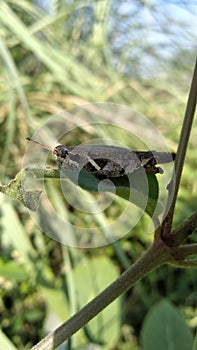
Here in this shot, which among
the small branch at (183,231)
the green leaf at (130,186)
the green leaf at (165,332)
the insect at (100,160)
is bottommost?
the green leaf at (165,332)

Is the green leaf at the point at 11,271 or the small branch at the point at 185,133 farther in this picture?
the green leaf at the point at 11,271

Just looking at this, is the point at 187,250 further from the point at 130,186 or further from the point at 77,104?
the point at 77,104

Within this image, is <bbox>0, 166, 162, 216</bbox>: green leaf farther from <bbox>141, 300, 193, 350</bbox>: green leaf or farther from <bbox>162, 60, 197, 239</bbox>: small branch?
<bbox>141, 300, 193, 350</bbox>: green leaf

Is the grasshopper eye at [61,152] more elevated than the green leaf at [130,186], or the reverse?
the grasshopper eye at [61,152]

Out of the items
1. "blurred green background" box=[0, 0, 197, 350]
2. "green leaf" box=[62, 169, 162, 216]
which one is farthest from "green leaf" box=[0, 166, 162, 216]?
"blurred green background" box=[0, 0, 197, 350]

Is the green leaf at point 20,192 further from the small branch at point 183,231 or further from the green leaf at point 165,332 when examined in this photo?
the green leaf at point 165,332

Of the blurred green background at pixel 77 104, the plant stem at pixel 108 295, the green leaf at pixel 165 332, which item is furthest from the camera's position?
the blurred green background at pixel 77 104

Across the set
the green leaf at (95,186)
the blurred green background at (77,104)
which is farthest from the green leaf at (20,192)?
the blurred green background at (77,104)

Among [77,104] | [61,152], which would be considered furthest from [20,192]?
[77,104]
